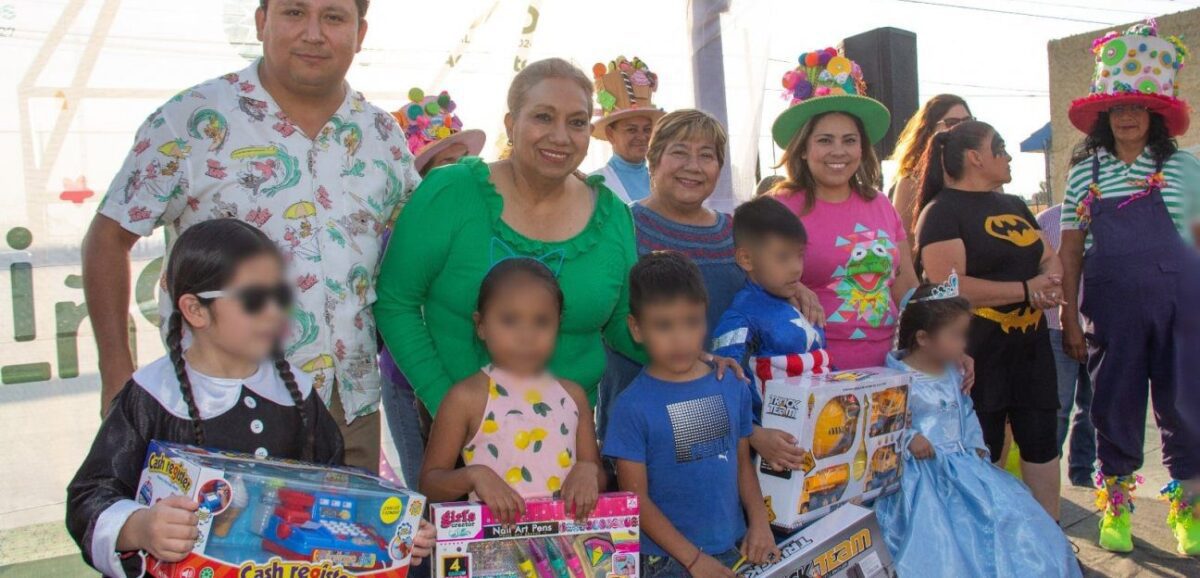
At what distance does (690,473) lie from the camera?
8.60ft

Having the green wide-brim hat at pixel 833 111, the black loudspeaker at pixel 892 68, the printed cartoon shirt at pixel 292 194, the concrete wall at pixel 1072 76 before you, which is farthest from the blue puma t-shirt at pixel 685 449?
the concrete wall at pixel 1072 76

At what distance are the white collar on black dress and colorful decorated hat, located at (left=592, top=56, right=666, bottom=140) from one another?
291 centimetres

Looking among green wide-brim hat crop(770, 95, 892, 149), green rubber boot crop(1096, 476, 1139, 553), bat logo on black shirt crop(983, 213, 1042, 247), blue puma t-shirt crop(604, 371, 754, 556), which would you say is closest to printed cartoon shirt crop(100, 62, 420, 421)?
blue puma t-shirt crop(604, 371, 754, 556)

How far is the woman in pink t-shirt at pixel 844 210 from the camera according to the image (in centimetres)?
333

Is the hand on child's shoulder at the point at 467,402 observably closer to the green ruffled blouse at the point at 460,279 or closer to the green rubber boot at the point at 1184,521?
the green ruffled blouse at the point at 460,279

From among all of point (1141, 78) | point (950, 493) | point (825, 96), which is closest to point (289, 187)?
point (825, 96)

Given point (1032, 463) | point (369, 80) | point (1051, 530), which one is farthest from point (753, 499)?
point (369, 80)

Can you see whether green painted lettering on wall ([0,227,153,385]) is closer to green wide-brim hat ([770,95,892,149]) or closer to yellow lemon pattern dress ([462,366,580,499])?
yellow lemon pattern dress ([462,366,580,499])

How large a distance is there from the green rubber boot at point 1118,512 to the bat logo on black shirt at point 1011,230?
1.29 metres

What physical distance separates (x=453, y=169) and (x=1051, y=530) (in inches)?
94.3

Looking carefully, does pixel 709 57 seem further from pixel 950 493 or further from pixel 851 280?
pixel 950 493

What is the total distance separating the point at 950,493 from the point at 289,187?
240 cm

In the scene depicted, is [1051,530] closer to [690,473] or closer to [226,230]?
[690,473]

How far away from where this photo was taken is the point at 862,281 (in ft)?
11.0
